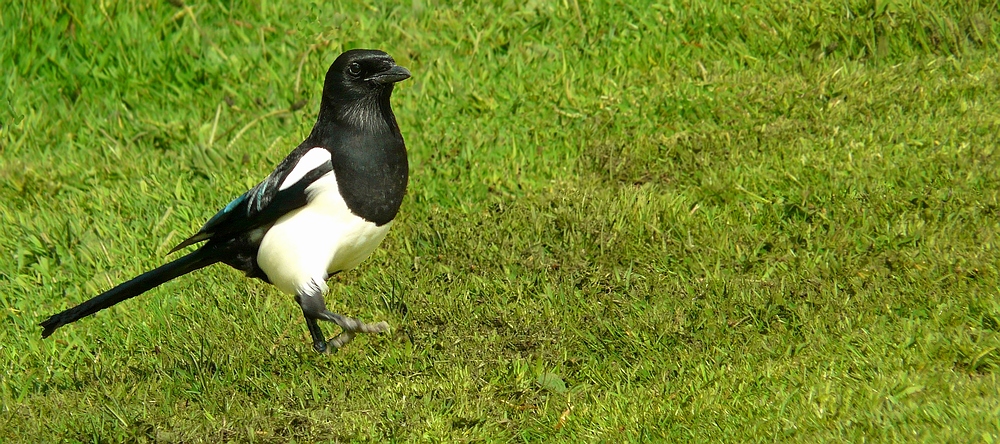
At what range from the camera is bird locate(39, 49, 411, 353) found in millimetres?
4102

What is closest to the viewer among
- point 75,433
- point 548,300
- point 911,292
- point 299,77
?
point 75,433

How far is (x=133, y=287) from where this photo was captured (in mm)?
4402

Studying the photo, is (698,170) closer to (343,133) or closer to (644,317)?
(644,317)

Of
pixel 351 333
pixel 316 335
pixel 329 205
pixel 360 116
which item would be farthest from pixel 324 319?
pixel 360 116

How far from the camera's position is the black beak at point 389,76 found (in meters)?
4.18

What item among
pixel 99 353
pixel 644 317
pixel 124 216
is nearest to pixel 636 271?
pixel 644 317

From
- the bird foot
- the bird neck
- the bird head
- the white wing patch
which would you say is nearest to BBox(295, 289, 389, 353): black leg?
the bird foot

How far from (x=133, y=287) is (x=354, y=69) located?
1.23 meters

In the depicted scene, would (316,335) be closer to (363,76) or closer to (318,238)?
(318,238)

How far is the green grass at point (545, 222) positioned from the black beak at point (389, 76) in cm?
90

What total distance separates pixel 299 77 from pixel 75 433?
285cm

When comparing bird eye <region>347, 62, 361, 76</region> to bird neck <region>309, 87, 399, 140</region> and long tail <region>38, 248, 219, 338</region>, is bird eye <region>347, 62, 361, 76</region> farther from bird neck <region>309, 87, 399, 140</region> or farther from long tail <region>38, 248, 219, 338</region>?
long tail <region>38, 248, 219, 338</region>

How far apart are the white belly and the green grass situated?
365 millimetres

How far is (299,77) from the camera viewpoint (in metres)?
6.23
